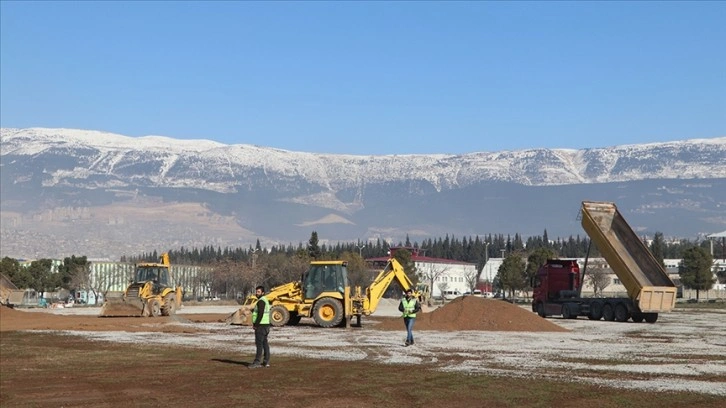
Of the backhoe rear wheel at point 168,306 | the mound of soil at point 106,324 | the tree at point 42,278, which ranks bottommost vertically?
the tree at point 42,278

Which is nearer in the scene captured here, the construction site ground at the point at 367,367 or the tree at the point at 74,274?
the construction site ground at the point at 367,367

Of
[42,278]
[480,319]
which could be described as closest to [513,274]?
[42,278]

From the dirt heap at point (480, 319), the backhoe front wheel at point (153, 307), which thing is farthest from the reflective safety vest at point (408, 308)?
the backhoe front wheel at point (153, 307)

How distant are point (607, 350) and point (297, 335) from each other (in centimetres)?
1204

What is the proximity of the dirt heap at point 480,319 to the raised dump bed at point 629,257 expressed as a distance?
8.20m

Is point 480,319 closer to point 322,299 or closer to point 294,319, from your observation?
point 322,299

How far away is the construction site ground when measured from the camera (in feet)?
65.8

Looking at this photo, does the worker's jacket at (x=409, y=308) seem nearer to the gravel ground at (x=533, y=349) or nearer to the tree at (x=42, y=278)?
the gravel ground at (x=533, y=349)

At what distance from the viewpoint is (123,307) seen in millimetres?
53625

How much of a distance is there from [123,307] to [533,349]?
28.1 metres

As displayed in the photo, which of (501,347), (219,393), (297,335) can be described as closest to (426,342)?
(501,347)

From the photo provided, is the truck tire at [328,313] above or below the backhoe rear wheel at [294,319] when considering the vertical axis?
above

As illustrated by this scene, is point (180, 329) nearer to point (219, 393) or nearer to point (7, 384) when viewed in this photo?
point (7, 384)

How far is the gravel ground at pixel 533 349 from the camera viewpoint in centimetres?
2366
